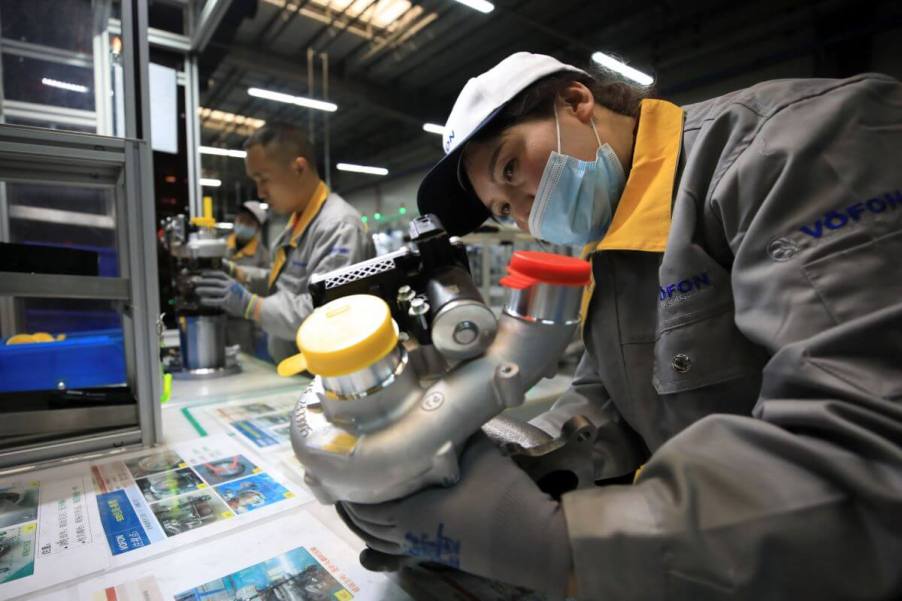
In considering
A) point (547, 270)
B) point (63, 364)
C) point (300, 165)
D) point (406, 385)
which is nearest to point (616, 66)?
point (547, 270)

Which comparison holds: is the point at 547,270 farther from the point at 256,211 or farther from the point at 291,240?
the point at 256,211

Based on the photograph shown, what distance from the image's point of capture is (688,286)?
1.87ft

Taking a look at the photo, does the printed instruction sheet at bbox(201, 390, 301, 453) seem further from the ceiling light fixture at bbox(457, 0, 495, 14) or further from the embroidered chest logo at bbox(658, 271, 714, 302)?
the ceiling light fixture at bbox(457, 0, 495, 14)

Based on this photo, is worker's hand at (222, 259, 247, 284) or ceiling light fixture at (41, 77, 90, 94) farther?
worker's hand at (222, 259, 247, 284)

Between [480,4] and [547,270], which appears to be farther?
[480,4]

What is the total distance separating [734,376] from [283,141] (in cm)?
185

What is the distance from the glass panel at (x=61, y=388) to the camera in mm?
904

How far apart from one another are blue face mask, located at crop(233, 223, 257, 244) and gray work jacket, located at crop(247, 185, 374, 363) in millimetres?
1353

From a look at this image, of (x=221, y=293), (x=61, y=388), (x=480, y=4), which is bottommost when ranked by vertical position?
(x=61, y=388)

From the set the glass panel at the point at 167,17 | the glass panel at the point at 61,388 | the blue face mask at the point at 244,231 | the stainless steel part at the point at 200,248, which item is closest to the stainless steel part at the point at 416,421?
the glass panel at the point at 61,388

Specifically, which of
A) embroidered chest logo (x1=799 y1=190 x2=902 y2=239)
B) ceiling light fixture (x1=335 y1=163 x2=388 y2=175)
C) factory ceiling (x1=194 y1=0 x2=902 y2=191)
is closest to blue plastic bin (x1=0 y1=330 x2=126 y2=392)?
embroidered chest logo (x1=799 y1=190 x2=902 y2=239)

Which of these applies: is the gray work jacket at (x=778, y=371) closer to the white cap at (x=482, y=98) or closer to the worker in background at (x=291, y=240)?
the white cap at (x=482, y=98)

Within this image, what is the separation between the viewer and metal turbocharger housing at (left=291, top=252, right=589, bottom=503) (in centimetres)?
39

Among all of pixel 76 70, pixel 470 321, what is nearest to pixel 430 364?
pixel 470 321
